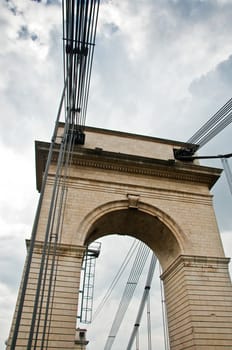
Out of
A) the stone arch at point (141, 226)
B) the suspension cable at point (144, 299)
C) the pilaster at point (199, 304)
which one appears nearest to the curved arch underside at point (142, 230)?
the stone arch at point (141, 226)

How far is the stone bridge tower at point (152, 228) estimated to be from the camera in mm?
7750

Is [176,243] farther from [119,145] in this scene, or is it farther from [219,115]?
[219,115]

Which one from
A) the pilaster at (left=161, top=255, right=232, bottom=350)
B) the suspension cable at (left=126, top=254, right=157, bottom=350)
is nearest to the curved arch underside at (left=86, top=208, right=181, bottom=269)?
the pilaster at (left=161, top=255, right=232, bottom=350)

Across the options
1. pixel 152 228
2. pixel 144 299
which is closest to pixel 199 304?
pixel 152 228

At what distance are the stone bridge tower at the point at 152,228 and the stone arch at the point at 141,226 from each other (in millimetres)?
38

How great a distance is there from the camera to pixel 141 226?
1084 cm

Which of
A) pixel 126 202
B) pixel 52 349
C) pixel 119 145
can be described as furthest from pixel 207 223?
pixel 52 349

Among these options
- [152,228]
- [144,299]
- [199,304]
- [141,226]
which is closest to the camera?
[199,304]

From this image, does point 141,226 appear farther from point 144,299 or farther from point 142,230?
point 144,299

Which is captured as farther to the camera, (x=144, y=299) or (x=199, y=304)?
(x=144, y=299)

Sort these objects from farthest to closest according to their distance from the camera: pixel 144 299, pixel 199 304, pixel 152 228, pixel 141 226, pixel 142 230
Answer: pixel 144 299, pixel 142 230, pixel 141 226, pixel 152 228, pixel 199 304

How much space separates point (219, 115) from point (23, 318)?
1180 cm

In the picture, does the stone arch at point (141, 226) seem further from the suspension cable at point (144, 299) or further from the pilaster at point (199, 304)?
the suspension cable at point (144, 299)

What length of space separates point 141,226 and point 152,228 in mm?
497
